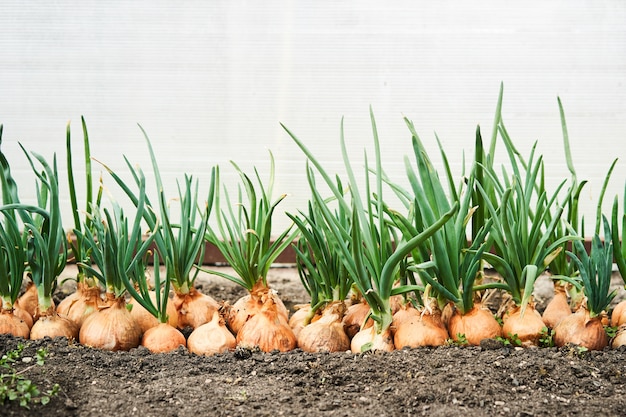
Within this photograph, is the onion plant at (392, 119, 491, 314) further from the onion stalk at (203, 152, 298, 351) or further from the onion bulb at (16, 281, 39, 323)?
the onion bulb at (16, 281, 39, 323)

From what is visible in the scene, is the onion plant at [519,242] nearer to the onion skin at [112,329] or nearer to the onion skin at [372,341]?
the onion skin at [372,341]

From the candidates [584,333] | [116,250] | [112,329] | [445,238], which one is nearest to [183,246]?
[116,250]

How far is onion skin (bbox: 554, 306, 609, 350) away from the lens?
2006 millimetres

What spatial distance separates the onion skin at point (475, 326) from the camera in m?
2.02

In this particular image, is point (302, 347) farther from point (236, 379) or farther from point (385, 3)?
point (385, 3)

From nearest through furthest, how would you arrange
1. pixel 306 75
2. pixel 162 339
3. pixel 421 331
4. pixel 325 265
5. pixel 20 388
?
pixel 20 388 → pixel 421 331 → pixel 162 339 → pixel 325 265 → pixel 306 75

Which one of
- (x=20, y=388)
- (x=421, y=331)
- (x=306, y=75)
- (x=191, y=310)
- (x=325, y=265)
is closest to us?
(x=20, y=388)

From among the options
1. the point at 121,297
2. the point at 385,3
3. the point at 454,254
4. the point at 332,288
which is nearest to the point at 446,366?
the point at 454,254

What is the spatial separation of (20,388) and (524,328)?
128 cm

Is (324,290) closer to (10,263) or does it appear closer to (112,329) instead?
(112,329)

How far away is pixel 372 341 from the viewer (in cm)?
202

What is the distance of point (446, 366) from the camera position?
1.83 m

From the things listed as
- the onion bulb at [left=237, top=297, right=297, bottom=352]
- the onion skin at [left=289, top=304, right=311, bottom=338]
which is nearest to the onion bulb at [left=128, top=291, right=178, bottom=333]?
the onion bulb at [left=237, top=297, right=297, bottom=352]

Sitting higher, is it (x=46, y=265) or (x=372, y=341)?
(x=46, y=265)
